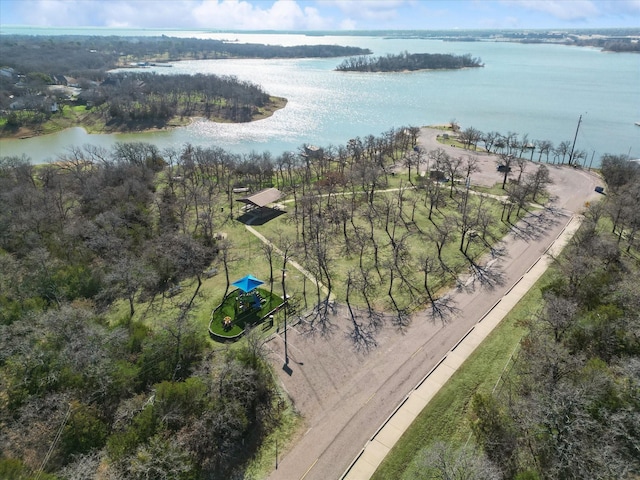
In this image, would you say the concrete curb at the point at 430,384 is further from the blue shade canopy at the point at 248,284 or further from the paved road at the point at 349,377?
the blue shade canopy at the point at 248,284

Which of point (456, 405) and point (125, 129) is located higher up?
point (125, 129)

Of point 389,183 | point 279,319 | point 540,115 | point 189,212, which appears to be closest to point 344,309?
point 279,319

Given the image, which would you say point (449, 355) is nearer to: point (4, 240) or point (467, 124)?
point (4, 240)

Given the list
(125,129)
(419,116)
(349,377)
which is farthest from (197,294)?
(419,116)

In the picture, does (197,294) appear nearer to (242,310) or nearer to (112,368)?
(242,310)

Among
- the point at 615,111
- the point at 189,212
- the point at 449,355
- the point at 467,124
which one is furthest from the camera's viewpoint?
the point at 615,111

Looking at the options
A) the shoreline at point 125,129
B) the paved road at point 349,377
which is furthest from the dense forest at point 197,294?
the shoreline at point 125,129

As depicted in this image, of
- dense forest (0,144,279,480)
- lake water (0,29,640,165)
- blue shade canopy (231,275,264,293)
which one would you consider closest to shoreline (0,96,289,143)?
lake water (0,29,640,165)

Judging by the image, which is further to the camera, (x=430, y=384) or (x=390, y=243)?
(x=390, y=243)

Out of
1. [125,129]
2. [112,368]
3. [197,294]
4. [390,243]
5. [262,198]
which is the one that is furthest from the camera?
[125,129]
